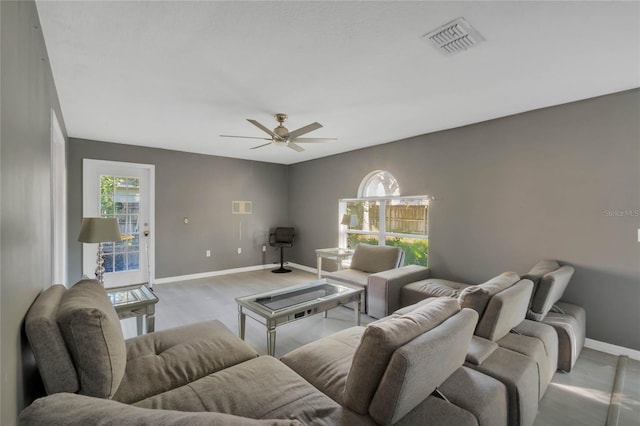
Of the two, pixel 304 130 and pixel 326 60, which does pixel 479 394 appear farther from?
pixel 304 130

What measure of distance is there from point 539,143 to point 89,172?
245 inches

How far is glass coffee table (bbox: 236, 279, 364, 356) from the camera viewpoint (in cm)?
239

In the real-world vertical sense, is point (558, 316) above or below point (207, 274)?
above

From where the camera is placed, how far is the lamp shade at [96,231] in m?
2.48

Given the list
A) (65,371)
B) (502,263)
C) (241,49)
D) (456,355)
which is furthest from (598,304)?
(65,371)

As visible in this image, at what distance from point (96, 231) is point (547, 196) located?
4436mm

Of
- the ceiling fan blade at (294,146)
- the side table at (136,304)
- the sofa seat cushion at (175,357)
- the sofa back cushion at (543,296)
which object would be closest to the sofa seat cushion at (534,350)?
the sofa back cushion at (543,296)

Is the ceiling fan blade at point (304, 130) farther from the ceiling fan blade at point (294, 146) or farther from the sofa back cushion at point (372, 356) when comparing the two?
the sofa back cushion at point (372, 356)

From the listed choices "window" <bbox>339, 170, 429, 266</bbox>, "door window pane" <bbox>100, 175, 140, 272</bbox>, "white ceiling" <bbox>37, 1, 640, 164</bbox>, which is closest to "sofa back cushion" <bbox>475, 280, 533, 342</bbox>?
"white ceiling" <bbox>37, 1, 640, 164</bbox>

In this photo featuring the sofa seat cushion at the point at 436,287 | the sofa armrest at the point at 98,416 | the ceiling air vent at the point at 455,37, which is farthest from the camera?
the sofa seat cushion at the point at 436,287

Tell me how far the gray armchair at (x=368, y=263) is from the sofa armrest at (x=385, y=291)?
7.2 inches

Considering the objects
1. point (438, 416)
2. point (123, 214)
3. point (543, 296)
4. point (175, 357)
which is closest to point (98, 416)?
point (175, 357)

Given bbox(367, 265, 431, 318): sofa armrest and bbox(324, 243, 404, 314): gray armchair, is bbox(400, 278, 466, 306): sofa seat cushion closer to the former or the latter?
bbox(367, 265, 431, 318): sofa armrest

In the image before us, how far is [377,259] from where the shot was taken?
4207 mm
